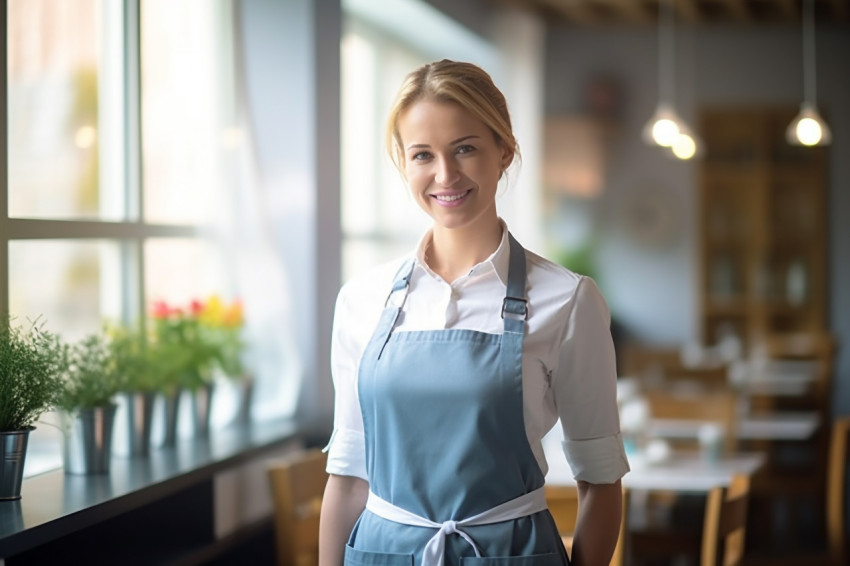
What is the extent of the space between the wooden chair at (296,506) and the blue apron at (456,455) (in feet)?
3.80

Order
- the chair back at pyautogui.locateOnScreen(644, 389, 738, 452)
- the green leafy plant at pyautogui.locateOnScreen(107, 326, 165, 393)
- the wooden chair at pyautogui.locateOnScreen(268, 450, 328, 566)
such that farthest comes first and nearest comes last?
1. the chair back at pyautogui.locateOnScreen(644, 389, 738, 452)
2. the green leafy plant at pyautogui.locateOnScreen(107, 326, 165, 393)
3. the wooden chair at pyautogui.locateOnScreen(268, 450, 328, 566)

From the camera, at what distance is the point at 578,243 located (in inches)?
345

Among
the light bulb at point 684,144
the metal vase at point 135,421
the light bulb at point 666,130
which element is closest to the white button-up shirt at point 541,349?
the metal vase at point 135,421

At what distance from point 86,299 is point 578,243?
5673 millimetres

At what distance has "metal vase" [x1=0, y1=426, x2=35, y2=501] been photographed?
8.36 ft

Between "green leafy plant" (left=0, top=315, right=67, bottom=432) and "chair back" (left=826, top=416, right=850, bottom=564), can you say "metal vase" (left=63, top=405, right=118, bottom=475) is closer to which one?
"green leafy plant" (left=0, top=315, right=67, bottom=432)

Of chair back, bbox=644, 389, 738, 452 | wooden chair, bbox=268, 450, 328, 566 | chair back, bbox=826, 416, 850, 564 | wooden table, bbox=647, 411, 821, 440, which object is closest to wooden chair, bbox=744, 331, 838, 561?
chair back, bbox=826, 416, 850, 564

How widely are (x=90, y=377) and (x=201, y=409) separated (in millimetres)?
793

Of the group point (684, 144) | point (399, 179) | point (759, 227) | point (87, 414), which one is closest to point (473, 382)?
point (87, 414)

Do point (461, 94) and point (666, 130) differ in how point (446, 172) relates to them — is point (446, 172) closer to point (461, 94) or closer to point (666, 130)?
point (461, 94)

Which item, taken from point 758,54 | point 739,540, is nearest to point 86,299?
point 739,540

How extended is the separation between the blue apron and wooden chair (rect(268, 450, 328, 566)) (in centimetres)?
116

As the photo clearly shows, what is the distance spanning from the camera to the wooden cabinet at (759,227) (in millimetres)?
8453

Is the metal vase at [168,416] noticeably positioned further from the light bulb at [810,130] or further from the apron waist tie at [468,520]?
the light bulb at [810,130]
